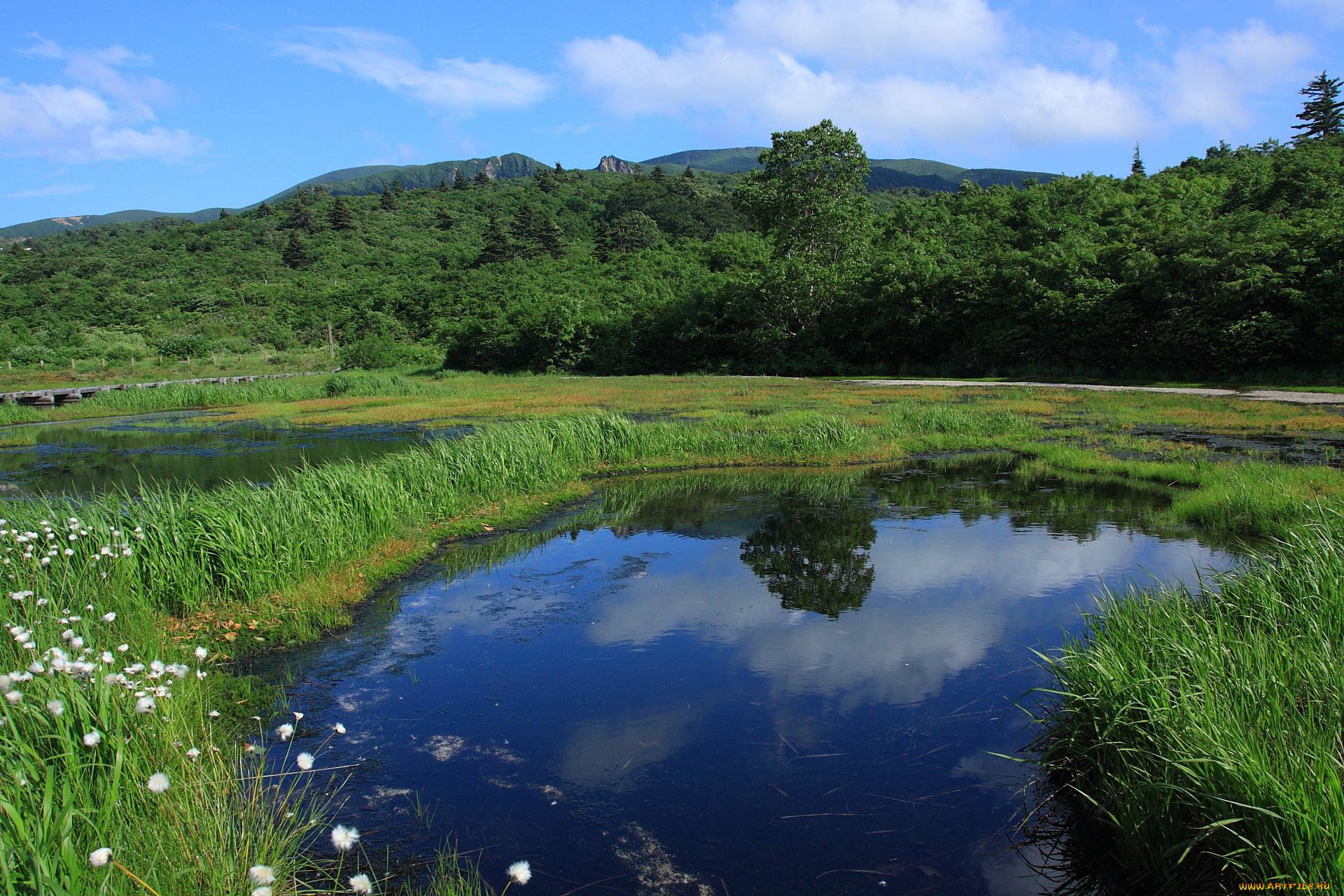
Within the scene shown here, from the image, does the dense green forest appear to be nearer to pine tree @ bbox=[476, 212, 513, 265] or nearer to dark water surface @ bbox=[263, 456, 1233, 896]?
pine tree @ bbox=[476, 212, 513, 265]

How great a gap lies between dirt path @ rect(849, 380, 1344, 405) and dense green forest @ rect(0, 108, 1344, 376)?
11.8 ft

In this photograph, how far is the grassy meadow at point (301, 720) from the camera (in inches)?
144

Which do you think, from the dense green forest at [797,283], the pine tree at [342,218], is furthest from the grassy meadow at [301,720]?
the pine tree at [342,218]

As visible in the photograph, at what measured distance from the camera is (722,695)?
6.84 meters

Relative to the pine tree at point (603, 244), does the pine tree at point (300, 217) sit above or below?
above

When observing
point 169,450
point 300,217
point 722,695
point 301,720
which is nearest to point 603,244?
point 300,217

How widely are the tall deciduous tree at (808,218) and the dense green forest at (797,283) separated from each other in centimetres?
16

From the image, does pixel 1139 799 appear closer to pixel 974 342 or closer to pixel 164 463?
pixel 164 463

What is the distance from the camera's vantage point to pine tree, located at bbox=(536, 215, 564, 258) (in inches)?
3792

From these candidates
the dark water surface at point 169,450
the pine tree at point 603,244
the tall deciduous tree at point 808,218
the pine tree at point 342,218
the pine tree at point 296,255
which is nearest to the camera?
the dark water surface at point 169,450

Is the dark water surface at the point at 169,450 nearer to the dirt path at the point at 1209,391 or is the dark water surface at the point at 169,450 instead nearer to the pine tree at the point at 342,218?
the dirt path at the point at 1209,391

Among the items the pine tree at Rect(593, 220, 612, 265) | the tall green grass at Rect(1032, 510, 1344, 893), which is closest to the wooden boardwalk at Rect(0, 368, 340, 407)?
the pine tree at Rect(593, 220, 612, 265)

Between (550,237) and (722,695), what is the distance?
97296mm

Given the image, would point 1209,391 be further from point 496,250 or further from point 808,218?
point 496,250
